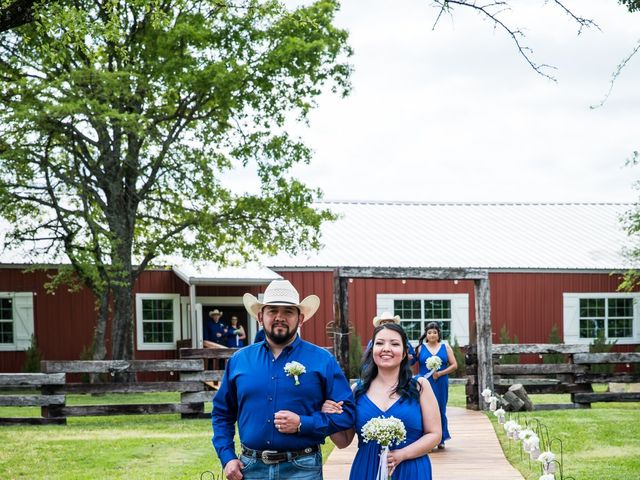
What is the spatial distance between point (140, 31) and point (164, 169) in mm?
3173

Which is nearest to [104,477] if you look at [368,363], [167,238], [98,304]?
[368,363]

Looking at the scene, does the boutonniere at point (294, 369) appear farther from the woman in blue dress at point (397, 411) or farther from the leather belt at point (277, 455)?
the leather belt at point (277, 455)

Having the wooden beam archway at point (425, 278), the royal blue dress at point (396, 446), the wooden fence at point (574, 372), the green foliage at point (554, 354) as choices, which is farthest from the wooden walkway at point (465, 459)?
the green foliage at point (554, 354)

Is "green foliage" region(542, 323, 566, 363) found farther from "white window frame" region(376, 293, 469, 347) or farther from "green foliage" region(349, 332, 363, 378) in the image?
"green foliage" region(349, 332, 363, 378)

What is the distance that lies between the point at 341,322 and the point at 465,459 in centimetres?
403

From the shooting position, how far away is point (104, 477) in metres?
10.5

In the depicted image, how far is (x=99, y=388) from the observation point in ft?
56.7

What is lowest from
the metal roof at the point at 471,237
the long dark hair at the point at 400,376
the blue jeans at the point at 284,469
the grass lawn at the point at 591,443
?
the grass lawn at the point at 591,443

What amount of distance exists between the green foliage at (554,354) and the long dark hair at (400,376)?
21.6 metres

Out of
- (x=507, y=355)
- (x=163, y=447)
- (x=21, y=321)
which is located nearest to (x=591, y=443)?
(x=163, y=447)

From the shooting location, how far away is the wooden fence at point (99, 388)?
53.9 ft

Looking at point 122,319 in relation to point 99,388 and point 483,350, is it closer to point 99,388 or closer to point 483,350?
point 99,388

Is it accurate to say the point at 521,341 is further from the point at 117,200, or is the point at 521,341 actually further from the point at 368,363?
the point at 368,363

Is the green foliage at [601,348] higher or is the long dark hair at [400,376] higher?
the long dark hair at [400,376]
